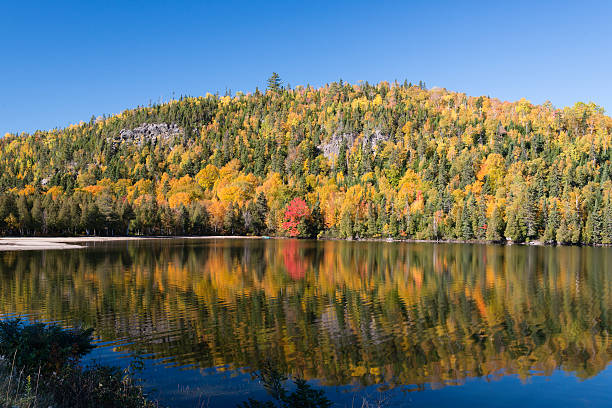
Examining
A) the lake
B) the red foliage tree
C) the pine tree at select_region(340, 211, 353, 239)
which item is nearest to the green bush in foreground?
the lake

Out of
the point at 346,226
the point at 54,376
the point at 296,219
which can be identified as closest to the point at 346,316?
the point at 54,376

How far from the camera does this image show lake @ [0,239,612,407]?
17.0 meters

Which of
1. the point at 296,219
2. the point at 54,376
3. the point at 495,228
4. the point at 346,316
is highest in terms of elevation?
Result: the point at 296,219

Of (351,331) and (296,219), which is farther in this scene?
(296,219)

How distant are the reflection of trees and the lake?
109mm

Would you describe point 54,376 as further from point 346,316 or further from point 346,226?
point 346,226

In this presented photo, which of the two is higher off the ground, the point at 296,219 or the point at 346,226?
the point at 296,219

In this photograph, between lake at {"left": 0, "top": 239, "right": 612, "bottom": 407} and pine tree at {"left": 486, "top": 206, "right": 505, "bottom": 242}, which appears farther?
pine tree at {"left": 486, "top": 206, "right": 505, "bottom": 242}

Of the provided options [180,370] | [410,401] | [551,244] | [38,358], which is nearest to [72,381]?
[38,358]

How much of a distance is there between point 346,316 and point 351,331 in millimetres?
3595

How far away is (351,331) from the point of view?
24.3m

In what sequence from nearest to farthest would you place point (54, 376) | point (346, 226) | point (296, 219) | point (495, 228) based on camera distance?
point (54, 376)
point (495, 228)
point (346, 226)
point (296, 219)

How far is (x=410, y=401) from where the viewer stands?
1584cm

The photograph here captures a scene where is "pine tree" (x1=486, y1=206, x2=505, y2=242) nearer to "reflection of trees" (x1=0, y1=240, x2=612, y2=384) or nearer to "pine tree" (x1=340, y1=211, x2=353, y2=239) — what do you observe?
"pine tree" (x1=340, y1=211, x2=353, y2=239)
